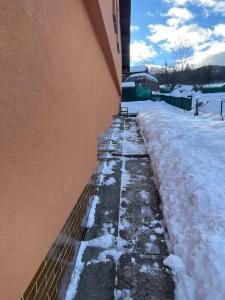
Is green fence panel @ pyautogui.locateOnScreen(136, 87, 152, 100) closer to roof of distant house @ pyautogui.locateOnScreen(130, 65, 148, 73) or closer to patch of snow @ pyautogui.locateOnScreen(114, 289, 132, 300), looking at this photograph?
roof of distant house @ pyautogui.locateOnScreen(130, 65, 148, 73)

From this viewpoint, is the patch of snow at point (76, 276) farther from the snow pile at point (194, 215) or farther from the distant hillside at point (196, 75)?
the distant hillside at point (196, 75)

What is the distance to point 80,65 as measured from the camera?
8.80 feet

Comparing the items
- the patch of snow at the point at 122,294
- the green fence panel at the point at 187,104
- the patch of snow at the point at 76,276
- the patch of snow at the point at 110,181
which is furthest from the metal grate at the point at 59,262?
the green fence panel at the point at 187,104

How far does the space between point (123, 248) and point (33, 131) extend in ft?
5.09

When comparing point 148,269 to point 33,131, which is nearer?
point 33,131

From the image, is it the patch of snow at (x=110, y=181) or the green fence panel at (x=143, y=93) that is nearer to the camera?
A: the patch of snow at (x=110, y=181)

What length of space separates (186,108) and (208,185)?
2092 centimetres

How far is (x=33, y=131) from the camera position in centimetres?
142

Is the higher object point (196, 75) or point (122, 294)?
point (196, 75)

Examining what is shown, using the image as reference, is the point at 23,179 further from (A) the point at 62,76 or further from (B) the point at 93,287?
(B) the point at 93,287

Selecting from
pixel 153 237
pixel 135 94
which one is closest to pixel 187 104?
pixel 135 94

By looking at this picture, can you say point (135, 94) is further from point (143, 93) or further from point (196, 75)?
point (196, 75)

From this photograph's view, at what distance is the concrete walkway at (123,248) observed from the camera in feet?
6.74

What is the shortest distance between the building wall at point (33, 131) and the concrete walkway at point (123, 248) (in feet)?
1.72
